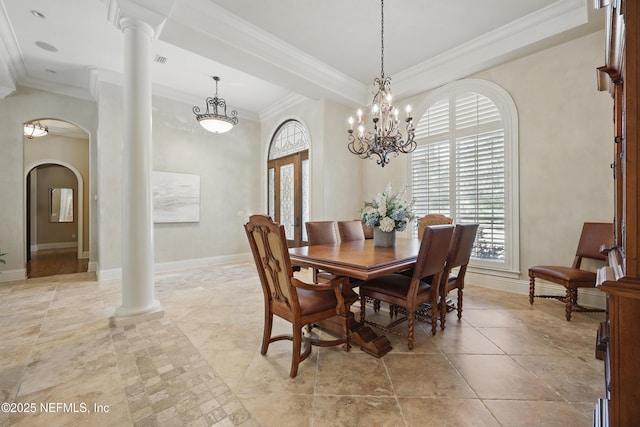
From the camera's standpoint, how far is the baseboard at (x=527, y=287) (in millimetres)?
3002

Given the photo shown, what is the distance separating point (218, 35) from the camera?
316cm

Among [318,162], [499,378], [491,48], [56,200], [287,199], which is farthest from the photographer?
[56,200]

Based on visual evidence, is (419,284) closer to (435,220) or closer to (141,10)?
(435,220)

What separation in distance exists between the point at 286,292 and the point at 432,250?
1139mm

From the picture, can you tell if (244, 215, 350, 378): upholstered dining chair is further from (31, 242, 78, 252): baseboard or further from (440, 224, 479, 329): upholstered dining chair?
(31, 242, 78, 252): baseboard

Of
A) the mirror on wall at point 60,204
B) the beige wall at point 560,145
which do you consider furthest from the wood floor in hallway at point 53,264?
the beige wall at point 560,145

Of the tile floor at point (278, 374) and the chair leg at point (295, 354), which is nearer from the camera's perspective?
the tile floor at point (278, 374)

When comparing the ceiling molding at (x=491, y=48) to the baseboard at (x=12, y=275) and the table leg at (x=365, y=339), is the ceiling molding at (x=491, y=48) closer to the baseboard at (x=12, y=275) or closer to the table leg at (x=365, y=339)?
the table leg at (x=365, y=339)

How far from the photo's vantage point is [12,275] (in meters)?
4.38

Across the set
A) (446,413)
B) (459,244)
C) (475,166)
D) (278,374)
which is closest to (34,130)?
(278,374)

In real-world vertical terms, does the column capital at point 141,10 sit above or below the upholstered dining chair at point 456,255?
above

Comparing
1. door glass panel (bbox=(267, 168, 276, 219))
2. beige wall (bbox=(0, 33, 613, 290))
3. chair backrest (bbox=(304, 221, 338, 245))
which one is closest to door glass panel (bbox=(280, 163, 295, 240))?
door glass panel (bbox=(267, 168, 276, 219))

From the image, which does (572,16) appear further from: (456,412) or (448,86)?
(456,412)

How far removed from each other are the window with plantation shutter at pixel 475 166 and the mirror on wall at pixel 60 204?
1016 centimetres
